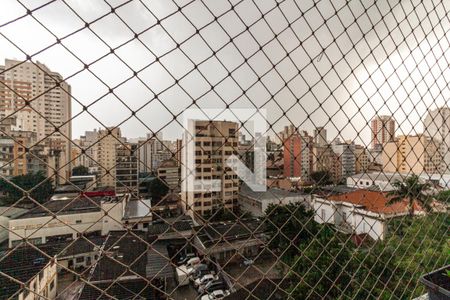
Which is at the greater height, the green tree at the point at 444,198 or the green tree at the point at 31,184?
the green tree at the point at 31,184

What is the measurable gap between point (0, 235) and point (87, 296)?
6981 mm

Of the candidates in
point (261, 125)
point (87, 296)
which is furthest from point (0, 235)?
point (261, 125)

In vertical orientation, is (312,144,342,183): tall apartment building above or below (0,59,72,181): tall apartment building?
below

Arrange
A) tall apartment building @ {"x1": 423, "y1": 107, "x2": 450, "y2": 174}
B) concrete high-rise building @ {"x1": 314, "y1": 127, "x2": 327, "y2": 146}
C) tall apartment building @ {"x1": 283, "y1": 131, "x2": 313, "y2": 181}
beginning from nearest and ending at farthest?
tall apartment building @ {"x1": 283, "y1": 131, "x2": 313, "y2": 181} → concrete high-rise building @ {"x1": 314, "y1": 127, "x2": 327, "y2": 146} → tall apartment building @ {"x1": 423, "y1": 107, "x2": 450, "y2": 174}

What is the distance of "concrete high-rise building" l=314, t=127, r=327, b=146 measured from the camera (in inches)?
38.4

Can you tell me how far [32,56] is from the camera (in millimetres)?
475

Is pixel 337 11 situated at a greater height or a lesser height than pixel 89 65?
greater

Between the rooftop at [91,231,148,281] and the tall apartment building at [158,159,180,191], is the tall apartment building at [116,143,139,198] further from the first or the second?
the rooftop at [91,231,148,281]

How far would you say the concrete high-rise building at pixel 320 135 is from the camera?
0.98 metres

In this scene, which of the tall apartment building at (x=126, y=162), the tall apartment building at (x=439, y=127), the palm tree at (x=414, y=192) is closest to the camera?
the tall apartment building at (x=126, y=162)

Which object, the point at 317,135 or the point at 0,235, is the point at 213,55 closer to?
the point at 317,135

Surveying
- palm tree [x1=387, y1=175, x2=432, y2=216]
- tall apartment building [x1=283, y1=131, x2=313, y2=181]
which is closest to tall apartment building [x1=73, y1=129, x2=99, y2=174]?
tall apartment building [x1=283, y1=131, x2=313, y2=181]

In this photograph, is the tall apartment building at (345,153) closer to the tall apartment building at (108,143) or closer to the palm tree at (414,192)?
the palm tree at (414,192)

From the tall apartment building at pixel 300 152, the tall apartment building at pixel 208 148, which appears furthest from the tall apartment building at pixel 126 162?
the tall apartment building at pixel 300 152
